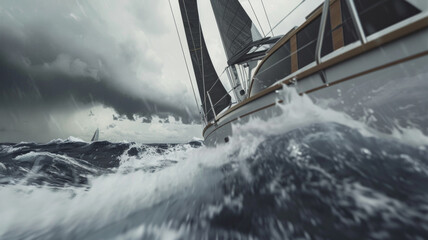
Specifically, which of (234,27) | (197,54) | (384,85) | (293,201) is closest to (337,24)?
(384,85)

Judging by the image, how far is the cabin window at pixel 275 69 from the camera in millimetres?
2652

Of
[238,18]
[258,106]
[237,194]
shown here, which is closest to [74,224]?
[237,194]

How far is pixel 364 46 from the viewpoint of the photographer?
1335 mm

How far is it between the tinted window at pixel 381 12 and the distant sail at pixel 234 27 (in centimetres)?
435

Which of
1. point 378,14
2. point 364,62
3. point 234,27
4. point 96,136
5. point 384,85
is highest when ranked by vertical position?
point 96,136

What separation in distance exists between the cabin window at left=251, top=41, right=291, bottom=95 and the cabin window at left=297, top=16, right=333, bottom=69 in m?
0.19

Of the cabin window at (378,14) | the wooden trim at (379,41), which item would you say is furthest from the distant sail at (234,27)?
the wooden trim at (379,41)

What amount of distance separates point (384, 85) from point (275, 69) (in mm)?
1751

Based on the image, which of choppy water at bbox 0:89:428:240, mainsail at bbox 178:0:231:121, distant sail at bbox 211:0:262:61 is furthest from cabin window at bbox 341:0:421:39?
mainsail at bbox 178:0:231:121

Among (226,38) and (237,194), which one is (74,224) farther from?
(226,38)

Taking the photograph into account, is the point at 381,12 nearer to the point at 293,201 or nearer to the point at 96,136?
the point at 293,201

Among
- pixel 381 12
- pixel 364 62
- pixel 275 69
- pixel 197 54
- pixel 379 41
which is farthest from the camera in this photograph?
pixel 197 54

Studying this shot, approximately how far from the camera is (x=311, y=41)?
Answer: 2.20 metres

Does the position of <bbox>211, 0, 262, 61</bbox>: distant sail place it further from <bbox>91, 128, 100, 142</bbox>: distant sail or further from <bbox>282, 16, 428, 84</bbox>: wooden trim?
<bbox>91, 128, 100, 142</bbox>: distant sail
